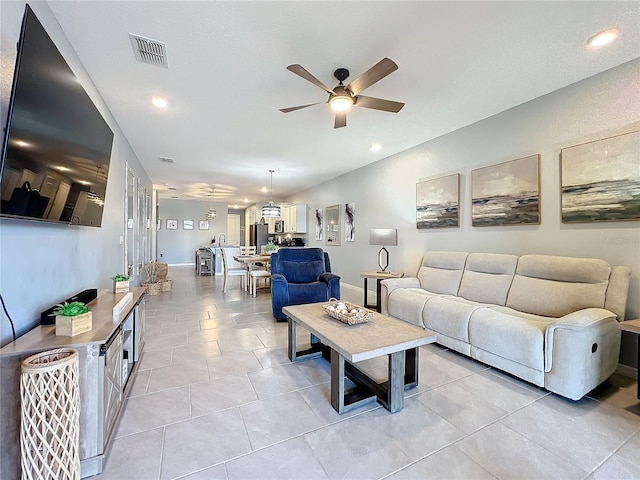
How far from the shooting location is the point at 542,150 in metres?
3.08

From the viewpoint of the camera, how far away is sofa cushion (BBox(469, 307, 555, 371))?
2221 mm

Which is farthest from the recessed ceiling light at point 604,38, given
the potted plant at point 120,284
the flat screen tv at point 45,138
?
the potted plant at point 120,284

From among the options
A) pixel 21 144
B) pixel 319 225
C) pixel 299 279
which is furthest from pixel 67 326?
pixel 319 225

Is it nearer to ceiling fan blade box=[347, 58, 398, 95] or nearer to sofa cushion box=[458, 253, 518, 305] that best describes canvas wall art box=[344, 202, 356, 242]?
sofa cushion box=[458, 253, 518, 305]

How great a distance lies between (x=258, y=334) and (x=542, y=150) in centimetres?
393

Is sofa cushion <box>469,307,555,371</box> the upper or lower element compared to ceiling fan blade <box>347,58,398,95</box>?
lower

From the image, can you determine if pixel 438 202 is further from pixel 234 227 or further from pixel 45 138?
pixel 234 227

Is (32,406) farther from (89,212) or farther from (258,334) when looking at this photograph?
(258,334)

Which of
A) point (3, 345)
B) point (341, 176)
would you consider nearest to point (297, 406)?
point (3, 345)

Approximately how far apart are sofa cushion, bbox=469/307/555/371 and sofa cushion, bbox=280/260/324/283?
2.35 m

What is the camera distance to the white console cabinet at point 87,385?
4.06 feet

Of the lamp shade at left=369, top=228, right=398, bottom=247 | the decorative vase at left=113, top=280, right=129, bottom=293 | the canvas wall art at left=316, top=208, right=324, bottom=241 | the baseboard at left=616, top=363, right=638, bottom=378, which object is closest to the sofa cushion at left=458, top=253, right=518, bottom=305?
the baseboard at left=616, top=363, right=638, bottom=378

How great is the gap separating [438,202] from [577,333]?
2590 millimetres

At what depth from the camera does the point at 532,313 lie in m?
2.82
